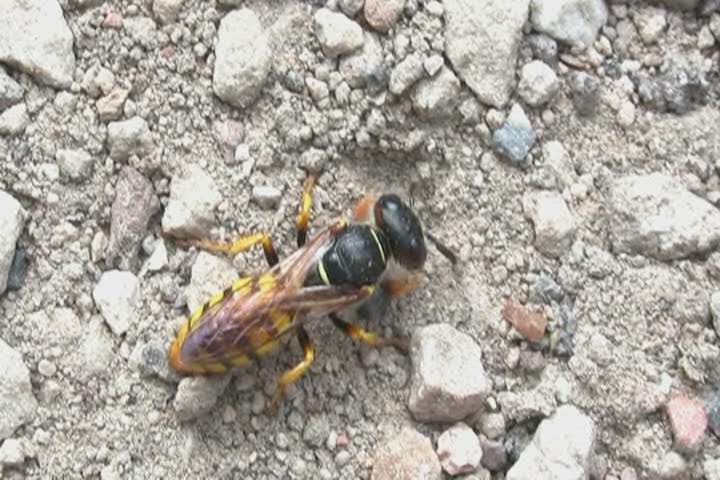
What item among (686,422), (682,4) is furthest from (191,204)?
(682,4)

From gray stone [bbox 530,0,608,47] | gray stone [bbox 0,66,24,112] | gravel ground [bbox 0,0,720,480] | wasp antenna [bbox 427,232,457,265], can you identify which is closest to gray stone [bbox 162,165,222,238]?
gravel ground [bbox 0,0,720,480]

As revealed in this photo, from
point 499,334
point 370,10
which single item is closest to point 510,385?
point 499,334

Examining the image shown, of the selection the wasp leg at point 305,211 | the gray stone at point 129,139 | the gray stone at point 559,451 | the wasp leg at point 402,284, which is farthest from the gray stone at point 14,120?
the gray stone at point 559,451

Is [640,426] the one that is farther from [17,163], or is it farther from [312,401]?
[17,163]

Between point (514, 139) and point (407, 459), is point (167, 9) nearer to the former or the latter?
point (514, 139)

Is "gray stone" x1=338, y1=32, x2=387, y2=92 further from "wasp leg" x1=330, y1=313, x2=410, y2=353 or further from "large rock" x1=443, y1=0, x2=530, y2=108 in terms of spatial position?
"wasp leg" x1=330, y1=313, x2=410, y2=353

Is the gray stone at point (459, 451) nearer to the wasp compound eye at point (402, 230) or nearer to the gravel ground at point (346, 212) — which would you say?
the gravel ground at point (346, 212)
